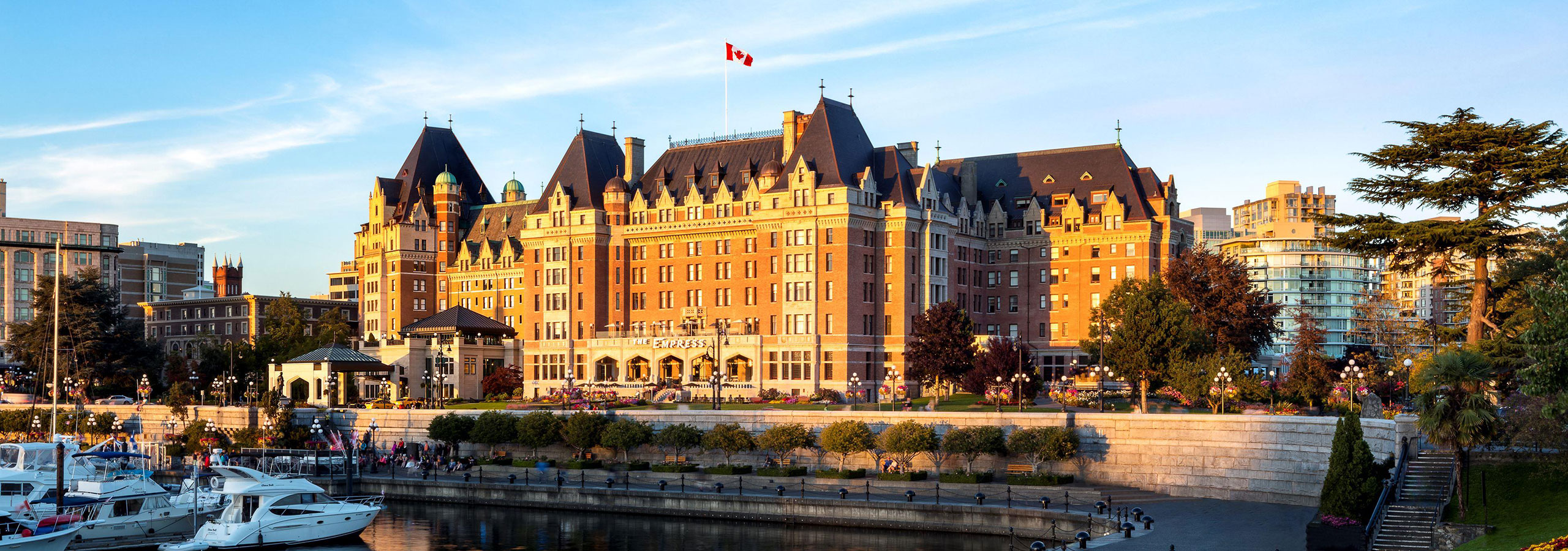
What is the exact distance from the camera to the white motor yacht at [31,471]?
211 ft

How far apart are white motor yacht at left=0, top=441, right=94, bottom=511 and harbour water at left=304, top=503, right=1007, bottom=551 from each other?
12.4 meters

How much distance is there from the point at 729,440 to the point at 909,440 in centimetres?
1064

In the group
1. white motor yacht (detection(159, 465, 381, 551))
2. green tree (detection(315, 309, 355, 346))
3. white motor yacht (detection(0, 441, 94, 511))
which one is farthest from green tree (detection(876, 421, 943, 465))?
green tree (detection(315, 309, 355, 346))

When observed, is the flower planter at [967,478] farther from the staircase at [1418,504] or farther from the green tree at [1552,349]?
the green tree at [1552,349]

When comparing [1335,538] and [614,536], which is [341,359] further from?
[1335,538]

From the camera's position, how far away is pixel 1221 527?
53.8m

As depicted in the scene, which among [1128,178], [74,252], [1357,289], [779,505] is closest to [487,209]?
[74,252]

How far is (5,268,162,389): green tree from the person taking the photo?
121125 millimetres

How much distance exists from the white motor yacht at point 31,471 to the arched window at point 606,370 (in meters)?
51.9

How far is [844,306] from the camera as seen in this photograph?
108 m

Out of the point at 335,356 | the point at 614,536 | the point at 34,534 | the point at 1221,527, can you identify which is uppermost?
the point at 335,356

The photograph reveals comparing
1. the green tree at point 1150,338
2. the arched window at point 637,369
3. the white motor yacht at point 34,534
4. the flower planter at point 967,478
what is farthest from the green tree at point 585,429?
the arched window at point 637,369

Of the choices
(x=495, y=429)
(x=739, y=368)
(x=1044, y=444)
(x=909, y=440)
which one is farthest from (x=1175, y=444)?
→ (x=739, y=368)

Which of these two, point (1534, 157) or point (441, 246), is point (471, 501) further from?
point (441, 246)
